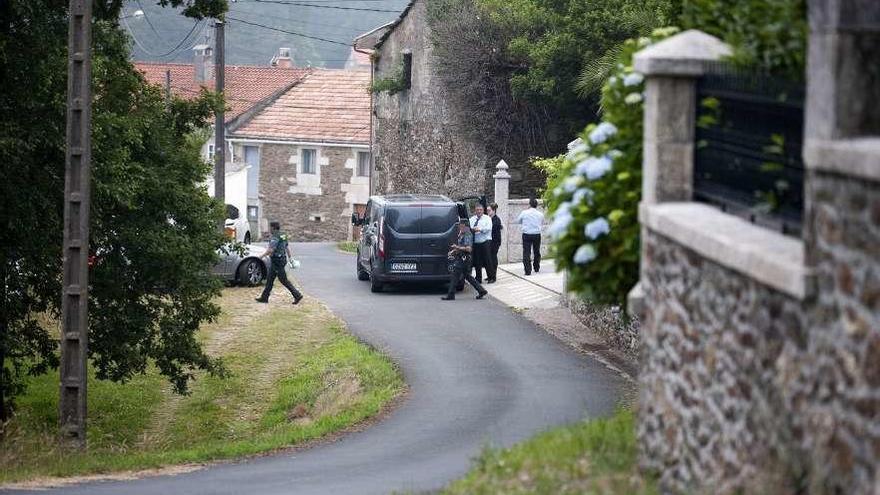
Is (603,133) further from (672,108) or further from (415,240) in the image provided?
(415,240)

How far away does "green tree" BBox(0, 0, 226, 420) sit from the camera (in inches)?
691

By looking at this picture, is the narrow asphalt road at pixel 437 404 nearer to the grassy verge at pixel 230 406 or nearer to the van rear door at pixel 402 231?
the grassy verge at pixel 230 406

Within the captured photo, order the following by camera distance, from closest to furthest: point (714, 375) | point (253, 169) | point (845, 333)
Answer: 1. point (845, 333)
2. point (714, 375)
3. point (253, 169)

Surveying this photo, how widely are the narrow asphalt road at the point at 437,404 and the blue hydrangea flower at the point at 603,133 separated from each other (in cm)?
402

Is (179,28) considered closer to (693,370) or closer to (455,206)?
(455,206)

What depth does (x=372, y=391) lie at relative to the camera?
60.9ft

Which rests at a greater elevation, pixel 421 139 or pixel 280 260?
pixel 421 139

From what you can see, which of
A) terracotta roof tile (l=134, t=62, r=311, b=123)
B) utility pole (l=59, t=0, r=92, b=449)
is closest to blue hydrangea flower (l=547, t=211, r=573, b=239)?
utility pole (l=59, t=0, r=92, b=449)

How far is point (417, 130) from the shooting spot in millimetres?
42625

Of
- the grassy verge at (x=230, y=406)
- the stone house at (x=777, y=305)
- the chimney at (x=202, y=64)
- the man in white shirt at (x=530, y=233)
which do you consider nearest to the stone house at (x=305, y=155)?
the chimney at (x=202, y=64)

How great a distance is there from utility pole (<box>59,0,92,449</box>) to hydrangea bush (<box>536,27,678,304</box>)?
8.37 metres

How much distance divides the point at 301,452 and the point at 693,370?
28.5ft

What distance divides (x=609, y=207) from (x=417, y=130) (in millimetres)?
33446

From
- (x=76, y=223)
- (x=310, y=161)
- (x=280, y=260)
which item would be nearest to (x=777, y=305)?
(x=76, y=223)
